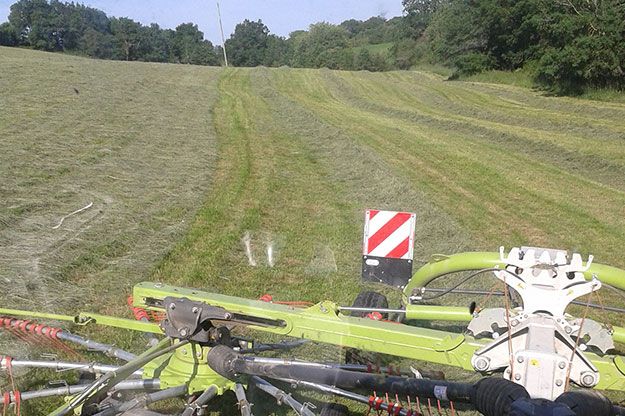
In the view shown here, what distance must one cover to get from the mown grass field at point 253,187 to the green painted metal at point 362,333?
1886 mm

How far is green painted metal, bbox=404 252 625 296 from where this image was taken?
3973mm

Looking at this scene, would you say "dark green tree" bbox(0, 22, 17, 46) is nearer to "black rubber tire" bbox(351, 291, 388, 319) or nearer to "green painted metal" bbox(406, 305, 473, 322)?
"black rubber tire" bbox(351, 291, 388, 319)

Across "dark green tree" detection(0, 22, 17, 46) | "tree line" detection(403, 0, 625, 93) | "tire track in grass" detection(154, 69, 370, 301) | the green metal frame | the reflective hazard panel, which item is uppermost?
"dark green tree" detection(0, 22, 17, 46)

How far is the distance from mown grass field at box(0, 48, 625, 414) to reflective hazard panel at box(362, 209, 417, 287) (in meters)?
0.59

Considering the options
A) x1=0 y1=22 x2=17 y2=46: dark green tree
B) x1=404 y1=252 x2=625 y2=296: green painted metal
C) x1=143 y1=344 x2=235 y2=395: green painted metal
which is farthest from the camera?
x1=0 y1=22 x2=17 y2=46: dark green tree

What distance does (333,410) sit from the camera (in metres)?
4.11

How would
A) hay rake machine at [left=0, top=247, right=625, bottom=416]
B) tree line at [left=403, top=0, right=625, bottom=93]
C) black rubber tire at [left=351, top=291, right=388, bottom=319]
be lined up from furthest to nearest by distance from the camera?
tree line at [left=403, top=0, right=625, bottom=93] < black rubber tire at [left=351, top=291, right=388, bottom=319] < hay rake machine at [left=0, top=247, right=625, bottom=416]

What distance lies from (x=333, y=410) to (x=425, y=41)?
79255mm

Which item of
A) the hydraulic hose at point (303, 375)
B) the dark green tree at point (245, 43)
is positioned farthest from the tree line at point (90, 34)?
the hydraulic hose at point (303, 375)

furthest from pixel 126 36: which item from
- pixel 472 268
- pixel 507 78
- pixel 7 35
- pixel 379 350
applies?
pixel 379 350

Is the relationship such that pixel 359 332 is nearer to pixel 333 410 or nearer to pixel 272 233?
pixel 333 410

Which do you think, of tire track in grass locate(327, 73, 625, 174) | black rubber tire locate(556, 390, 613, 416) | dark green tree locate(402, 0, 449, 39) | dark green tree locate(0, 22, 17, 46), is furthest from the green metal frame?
dark green tree locate(402, 0, 449, 39)

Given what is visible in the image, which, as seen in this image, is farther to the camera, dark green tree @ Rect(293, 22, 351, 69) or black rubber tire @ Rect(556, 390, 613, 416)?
dark green tree @ Rect(293, 22, 351, 69)

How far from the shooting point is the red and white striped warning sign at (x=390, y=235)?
673cm
